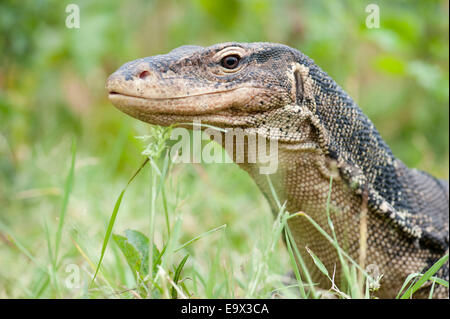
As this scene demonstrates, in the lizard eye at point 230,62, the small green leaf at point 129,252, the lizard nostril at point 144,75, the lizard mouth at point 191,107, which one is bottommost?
the small green leaf at point 129,252

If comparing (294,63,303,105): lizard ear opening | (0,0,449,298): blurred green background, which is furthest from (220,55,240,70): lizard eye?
(0,0,449,298): blurred green background

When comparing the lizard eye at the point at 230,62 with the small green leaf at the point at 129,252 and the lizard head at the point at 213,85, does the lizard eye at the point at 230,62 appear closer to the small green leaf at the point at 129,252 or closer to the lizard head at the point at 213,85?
the lizard head at the point at 213,85

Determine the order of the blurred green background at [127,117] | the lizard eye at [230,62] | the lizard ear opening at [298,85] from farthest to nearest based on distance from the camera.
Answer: the blurred green background at [127,117], the lizard ear opening at [298,85], the lizard eye at [230,62]

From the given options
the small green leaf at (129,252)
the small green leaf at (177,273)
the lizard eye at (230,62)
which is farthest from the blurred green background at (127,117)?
the lizard eye at (230,62)

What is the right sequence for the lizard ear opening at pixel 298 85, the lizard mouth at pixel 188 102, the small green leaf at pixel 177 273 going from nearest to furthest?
1. the small green leaf at pixel 177 273
2. the lizard mouth at pixel 188 102
3. the lizard ear opening at pixel 298 85

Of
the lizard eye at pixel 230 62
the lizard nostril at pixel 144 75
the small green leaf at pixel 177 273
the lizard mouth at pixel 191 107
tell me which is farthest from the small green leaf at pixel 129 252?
the lizard eye at pixel 230 62

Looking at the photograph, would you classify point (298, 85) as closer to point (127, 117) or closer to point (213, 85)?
point (213, 85)

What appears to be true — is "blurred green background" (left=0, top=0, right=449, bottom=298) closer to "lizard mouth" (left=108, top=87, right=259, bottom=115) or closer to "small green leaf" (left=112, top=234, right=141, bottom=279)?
"small green leaf" (left=112, top=234, right=141, bottom=279)

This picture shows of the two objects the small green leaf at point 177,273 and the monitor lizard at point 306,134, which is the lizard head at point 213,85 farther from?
the small green leaf at point 177,273

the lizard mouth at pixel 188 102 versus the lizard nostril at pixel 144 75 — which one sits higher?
the lizard nostril at pixel 144 75

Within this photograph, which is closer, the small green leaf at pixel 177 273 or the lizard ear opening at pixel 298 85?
the small green leaf at pixel 177 273

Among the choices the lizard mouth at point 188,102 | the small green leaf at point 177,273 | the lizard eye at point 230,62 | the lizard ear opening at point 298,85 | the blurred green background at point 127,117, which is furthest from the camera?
the blurred green background at point 127,117
